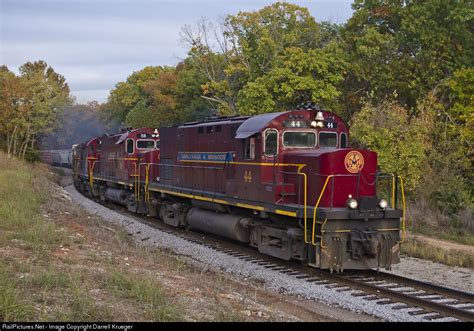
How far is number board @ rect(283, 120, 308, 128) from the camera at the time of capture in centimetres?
1271

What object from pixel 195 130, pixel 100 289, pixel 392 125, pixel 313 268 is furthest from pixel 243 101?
pixel 100 289

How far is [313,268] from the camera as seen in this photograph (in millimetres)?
12273

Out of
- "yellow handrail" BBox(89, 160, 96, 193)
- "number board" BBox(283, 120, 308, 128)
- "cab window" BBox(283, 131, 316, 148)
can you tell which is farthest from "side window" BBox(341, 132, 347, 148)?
"yellow handrail" BBox(89, 160, 96, 193)

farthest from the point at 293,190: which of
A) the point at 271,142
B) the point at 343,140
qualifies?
the point at 343,140

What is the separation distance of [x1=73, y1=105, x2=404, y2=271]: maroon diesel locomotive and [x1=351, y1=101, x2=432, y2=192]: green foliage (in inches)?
309

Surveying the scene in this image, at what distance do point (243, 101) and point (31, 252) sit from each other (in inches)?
854

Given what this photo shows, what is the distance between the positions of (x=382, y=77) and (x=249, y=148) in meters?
17.3

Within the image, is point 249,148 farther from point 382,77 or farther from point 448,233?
point 382,77

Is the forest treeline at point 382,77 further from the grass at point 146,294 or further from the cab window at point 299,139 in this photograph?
the grass at point 146,294

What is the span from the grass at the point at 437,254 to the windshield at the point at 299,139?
436cm

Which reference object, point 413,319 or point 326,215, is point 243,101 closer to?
point 326,215

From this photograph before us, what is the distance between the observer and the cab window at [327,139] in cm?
1302

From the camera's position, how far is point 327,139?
13.1 meters

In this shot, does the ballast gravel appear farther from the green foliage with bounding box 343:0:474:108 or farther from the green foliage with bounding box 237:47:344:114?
the green foliage with bounding box 343:0:474:108
